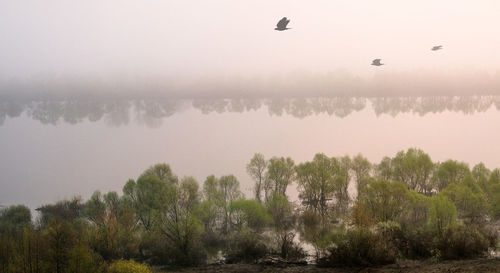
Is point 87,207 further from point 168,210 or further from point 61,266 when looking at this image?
point 61,266

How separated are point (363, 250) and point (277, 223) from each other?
41.0 ft

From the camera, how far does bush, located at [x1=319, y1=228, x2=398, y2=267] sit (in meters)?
24.2

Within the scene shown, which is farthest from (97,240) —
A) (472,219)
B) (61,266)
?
(472,219)

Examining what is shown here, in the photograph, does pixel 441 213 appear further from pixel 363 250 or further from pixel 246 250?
pixel 246 250

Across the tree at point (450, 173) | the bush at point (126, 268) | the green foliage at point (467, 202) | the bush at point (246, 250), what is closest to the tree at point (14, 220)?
the bush at point (126, 268)

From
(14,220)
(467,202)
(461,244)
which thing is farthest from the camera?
(14,220)

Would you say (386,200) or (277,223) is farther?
(277,223)

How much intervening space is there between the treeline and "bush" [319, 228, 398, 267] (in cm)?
5

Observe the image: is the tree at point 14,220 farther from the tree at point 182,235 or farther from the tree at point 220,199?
the tree at point 220,199

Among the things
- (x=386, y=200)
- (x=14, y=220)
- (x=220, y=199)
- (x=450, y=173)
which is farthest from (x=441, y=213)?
(x=14, y=220)

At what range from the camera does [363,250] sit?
24.3 metres

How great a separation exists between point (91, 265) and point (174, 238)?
9964 millimetres

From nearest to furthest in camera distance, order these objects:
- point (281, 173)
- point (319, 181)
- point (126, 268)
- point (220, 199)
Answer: point (126, 268)
point (220, 199)
point (319, 181)
point (281, 173)

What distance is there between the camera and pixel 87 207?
38.2 m
